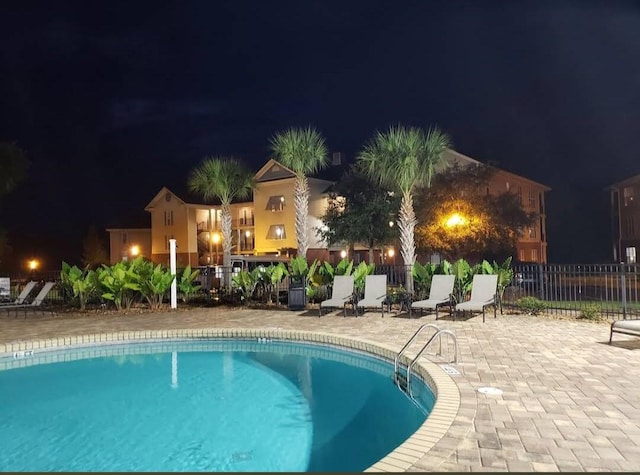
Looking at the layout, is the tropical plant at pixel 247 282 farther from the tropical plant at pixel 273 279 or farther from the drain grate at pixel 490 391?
the drain grate at pixel 490 391

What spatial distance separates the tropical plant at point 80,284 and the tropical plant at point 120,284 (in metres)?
0.36

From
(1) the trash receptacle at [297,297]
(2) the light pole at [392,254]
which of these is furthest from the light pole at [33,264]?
(1) the trash receptacle at [297,297]

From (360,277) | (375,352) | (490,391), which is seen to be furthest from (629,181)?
(490,391)

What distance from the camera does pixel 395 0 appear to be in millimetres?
29484

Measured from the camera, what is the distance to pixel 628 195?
43500 mm

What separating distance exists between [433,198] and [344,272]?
15.3m

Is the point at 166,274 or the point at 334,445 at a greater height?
the point at 166,274

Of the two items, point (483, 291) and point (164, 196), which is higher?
point (164, 196)

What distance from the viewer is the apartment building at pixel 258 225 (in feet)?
125

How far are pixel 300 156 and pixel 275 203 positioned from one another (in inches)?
702

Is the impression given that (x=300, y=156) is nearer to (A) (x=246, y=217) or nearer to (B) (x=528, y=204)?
(A) (x=246, y=217)

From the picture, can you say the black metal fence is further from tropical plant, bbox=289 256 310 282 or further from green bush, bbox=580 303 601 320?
tropical plant, bbox=289 256 310 282

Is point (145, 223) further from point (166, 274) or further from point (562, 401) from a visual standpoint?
point (562, 401)

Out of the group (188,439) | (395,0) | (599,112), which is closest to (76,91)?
(395,0)
